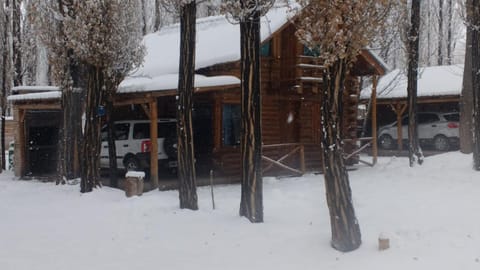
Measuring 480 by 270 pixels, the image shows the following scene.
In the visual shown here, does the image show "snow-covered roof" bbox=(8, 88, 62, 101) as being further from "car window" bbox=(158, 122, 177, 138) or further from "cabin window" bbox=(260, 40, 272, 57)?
"cabin window" bbox=(260, 40, 272, 57)

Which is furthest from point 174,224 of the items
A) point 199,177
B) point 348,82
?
point 348,82

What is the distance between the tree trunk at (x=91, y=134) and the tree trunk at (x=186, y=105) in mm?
3145

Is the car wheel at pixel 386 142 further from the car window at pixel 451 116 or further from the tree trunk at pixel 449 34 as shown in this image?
the tree trunk at pixel 449 34

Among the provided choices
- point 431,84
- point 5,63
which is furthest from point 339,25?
point 431,84

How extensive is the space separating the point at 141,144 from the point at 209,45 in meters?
3.76

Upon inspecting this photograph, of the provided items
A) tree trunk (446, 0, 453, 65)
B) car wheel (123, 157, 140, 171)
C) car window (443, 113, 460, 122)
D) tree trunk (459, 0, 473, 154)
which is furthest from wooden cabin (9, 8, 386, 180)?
tree trunk (446, 0, 453, 65)

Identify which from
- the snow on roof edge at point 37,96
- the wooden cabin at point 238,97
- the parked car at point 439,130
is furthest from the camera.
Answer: the parked car at point 439,130

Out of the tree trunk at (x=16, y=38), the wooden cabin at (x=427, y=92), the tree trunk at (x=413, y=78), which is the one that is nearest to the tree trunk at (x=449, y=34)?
the wooden cabin at (x=427, y=92)

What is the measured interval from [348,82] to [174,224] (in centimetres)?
1153

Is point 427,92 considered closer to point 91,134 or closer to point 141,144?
point 141,144

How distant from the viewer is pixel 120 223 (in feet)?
30.2

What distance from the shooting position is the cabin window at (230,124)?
1562 cm

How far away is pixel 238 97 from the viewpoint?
51.7ft

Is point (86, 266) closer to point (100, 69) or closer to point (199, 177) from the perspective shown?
point (100, 69)
